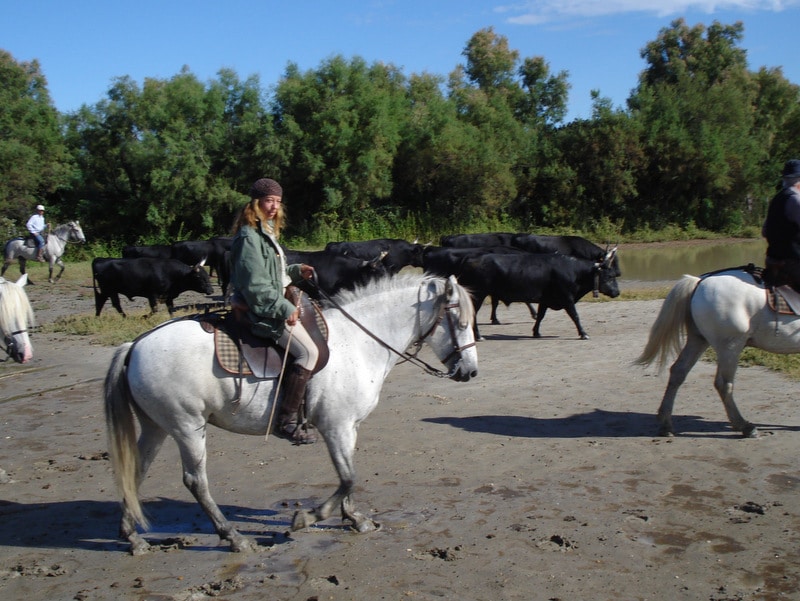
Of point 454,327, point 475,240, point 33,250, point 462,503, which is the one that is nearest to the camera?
point 454,327

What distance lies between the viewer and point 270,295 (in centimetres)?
525

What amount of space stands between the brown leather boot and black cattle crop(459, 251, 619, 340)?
8833 millimetres

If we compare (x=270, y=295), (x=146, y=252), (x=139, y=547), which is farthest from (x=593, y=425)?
(x=146, y=252)

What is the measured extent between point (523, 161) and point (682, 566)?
125ft

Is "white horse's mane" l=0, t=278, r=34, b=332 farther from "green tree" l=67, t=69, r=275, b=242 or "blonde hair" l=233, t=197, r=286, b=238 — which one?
"green tree" l=67, t=69, r=275, b=242

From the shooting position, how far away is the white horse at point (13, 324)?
7805 millimetres

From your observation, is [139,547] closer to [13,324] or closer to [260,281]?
[260,281]

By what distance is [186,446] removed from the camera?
17.7ft

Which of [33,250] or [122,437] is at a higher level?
[33,250]

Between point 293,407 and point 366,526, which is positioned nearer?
point 293,407

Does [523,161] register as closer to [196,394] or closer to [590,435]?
[590,435]

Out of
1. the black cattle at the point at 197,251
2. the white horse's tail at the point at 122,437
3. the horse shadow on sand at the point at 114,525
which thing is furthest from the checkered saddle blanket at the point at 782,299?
the black cattle at the point at 197,251

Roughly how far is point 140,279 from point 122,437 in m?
12.1

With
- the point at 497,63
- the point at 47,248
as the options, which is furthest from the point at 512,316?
the point at 497,63
